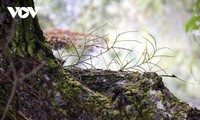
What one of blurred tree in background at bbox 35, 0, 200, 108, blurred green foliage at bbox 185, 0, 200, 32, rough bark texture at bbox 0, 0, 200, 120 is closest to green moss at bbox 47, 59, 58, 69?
rough bark texture at bbox 0, 0, 200, 120

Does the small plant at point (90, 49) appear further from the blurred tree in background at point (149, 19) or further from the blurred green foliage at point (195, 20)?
the blurred tree in background at point (149, 19)

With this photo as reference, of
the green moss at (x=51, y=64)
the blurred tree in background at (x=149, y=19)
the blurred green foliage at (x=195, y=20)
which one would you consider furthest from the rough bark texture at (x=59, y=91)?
the blurred tree in background at (x=149, y=19)

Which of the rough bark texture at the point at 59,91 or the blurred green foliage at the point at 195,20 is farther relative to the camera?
the blurred green foliage at the point at 195,20

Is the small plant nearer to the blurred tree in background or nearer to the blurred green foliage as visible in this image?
the blurred green foliage

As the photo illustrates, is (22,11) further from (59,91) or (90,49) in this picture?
(90,49)

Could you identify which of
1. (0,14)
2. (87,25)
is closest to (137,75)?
(0,14)

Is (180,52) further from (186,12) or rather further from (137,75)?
(137,75)
